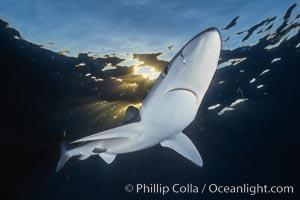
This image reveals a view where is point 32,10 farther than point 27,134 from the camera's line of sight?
No

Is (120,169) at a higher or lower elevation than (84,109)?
lower

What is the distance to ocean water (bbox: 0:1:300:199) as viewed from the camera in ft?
37.5

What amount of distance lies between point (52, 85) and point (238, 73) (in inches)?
374

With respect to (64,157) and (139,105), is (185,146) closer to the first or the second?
(64,157)

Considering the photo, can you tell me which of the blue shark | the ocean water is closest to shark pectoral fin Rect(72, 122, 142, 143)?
the blue shark

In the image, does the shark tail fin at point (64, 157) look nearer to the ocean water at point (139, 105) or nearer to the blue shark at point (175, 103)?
the blue shark at point (175, 103)

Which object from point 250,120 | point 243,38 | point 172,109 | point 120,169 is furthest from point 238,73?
point 120,169

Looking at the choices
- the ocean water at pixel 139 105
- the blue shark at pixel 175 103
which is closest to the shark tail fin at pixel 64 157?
the blue shark at pixel 175 103

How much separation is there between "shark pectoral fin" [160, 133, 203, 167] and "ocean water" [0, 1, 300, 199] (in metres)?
5.76

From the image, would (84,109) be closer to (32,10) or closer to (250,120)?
(32,10)

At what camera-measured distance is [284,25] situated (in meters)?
10.6

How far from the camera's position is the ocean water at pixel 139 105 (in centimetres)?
1143

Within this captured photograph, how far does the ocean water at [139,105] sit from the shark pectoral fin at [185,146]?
5.76 meters

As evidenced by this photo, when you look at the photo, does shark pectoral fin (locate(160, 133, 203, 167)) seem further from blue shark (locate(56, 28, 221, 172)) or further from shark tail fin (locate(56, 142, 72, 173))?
shark tail fin (locate(56, 142, 72, 173))
